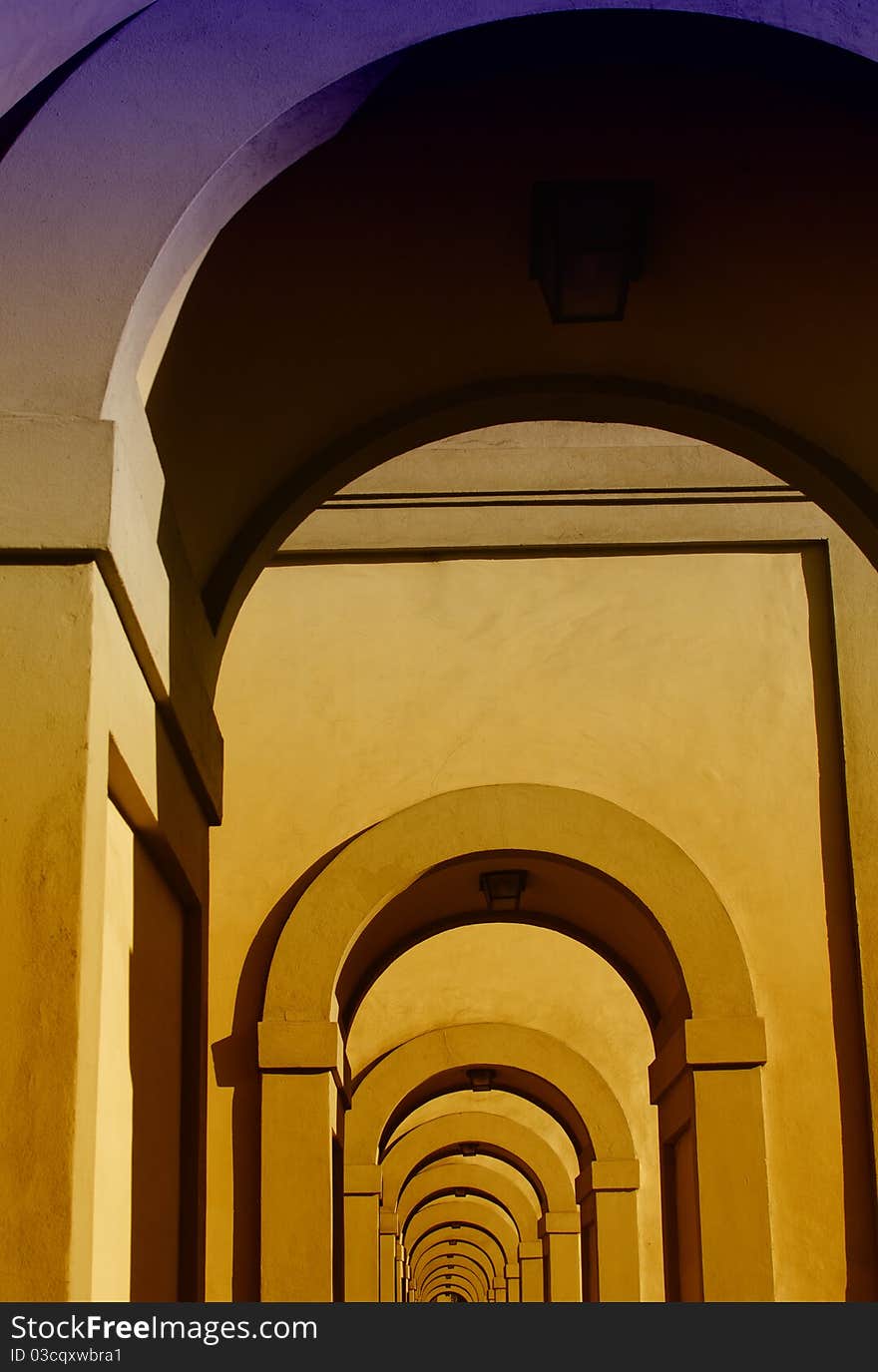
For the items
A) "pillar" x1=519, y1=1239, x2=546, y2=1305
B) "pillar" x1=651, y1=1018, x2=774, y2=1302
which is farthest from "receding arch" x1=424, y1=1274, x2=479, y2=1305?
"pillar" x1=651, y1=1018, x2=774, y2=1302

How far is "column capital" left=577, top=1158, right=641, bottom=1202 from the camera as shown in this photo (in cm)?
1568

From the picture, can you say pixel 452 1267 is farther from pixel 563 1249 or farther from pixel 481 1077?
pixel 481 1077

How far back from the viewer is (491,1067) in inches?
589

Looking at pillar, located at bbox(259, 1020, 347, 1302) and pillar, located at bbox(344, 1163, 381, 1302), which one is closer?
pillar, located at bbox(259, 1020, 347, 1302)

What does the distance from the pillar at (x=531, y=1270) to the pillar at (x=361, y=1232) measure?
29.7 ft

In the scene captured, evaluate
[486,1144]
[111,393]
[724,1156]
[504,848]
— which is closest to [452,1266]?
[486,1144]

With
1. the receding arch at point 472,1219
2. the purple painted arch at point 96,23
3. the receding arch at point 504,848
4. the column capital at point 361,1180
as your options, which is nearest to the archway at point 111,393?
the purple painted arch at point 96,23

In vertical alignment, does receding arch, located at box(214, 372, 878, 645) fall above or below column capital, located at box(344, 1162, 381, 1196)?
above

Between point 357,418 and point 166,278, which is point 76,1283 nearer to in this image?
point 166,278

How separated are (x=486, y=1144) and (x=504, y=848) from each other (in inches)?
498

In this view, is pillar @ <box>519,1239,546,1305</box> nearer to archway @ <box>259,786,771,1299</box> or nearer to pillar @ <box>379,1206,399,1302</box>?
pillar @ <box>379,1206,399,1302</box>

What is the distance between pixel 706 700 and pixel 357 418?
4.88 metres

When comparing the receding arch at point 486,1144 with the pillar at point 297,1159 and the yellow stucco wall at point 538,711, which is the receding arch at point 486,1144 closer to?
the yellow stucco wall at point 538,711

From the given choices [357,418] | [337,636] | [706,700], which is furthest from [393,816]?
[357,418]
